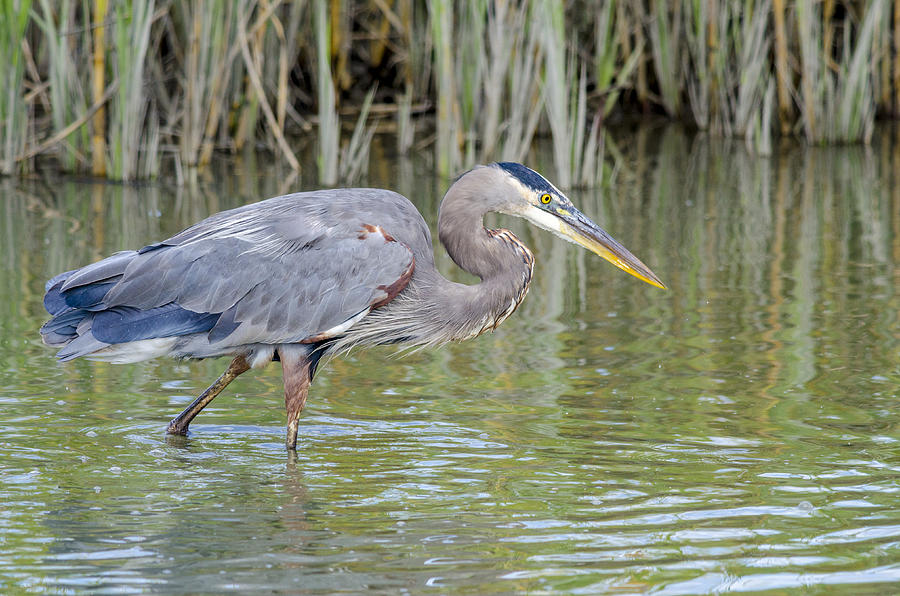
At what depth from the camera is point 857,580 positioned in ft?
12.7

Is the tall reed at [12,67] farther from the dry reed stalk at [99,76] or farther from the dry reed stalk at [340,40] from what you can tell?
the dry reed stalk at [340,40]

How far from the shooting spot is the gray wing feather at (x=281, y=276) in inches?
212

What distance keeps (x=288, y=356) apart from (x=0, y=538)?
1.55m

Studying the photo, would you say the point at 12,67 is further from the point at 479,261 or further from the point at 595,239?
the point at 595,239

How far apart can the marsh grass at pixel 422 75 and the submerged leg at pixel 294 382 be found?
4.89 metres

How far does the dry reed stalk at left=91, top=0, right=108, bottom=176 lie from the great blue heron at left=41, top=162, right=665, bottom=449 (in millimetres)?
4906

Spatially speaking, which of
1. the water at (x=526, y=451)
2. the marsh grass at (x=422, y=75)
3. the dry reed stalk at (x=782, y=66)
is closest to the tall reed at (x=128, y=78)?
the marsh grass at (x=422, y=75)

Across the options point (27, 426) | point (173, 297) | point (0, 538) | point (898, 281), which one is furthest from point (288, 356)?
point (898, 281)

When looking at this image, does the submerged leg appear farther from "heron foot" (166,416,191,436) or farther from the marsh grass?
the marsh grass

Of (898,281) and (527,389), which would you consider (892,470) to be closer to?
(527,389)

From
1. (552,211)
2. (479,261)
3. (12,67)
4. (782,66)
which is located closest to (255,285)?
(479,261)

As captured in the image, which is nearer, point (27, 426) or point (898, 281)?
point (27, 426)

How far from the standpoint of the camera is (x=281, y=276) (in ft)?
17.9

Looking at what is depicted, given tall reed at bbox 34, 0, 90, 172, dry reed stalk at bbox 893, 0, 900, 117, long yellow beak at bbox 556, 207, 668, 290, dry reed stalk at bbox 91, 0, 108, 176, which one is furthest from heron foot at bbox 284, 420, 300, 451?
dry reed stalk at bbox 893, 0, 900, 117
